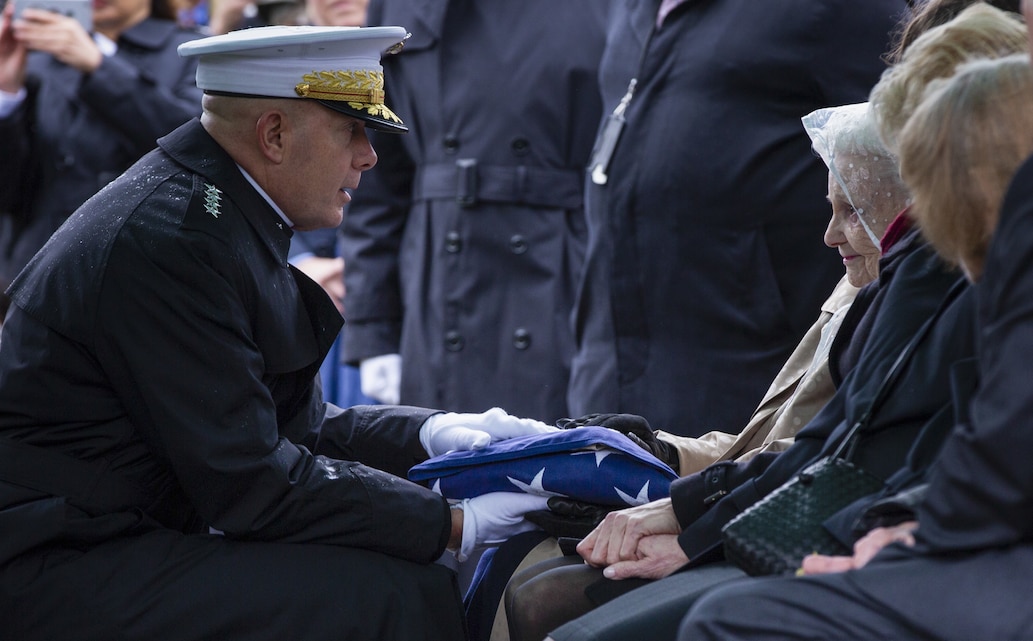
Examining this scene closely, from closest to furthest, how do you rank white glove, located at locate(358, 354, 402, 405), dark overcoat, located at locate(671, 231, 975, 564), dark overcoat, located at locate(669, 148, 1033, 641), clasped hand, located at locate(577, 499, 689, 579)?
dark overcoat, located at locate(669, 148, 1033, 641)
dark overcoat, located at locate(671, 231, 975, 564)
clasped hand, located at locate(577, 499, 689, 579)
white glove, located at locate(358, 354, 402, 405)

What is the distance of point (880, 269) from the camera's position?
105 inches

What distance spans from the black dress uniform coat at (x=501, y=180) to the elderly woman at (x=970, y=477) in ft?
9.48

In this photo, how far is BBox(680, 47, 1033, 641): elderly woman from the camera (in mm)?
1987

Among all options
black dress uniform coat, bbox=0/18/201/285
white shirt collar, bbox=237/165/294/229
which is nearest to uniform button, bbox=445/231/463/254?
black dress uniform coat, bbox=0/18/201/285

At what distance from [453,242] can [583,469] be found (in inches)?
86.8

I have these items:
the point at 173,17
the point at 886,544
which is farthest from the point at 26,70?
the point at 886,544

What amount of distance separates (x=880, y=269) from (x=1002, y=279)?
0.62 meters

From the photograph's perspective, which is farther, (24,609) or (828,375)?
(828,375)

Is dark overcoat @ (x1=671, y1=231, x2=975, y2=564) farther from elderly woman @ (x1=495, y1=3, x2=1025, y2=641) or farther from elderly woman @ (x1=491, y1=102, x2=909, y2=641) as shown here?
elderly woman @ (x1=491, y1=102, x2=909, y2=641)

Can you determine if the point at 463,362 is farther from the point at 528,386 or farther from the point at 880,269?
the point at 880,269

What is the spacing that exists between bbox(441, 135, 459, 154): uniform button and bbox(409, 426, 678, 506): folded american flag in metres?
2.18

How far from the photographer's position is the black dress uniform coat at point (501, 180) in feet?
16.6

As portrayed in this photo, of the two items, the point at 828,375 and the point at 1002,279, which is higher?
the point at 1002,279

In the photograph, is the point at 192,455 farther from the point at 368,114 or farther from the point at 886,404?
the point at 886,404
